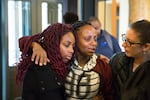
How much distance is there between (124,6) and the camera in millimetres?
4867

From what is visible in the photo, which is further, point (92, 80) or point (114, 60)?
point (114, 60)

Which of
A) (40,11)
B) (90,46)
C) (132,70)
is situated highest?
(40,11)

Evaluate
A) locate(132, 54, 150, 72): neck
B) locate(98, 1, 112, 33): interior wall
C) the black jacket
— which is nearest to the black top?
the black jacket

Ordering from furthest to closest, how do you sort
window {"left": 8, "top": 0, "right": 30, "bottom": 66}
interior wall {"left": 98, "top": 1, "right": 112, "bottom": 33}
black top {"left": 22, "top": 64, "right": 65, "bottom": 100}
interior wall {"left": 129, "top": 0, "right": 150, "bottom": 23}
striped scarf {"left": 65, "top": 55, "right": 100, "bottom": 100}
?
interior wall {"left": 98, "top": 1, "right": 112, "bottom": 33}
interior wall {"left": 129, "top": 0, "right": 150, "bottom": 23}
window {"left": 8, "top": 0, "right": 30, "bottom": 66}
striped scarf {"left": 65, "top": 55, "right": 100, "bottom": 100}
black top {"left": 22, "top": 64, "right": 65, "bottom": 100}

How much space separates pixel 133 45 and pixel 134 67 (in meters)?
0.13

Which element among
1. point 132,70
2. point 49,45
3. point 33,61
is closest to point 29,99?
point 33,61

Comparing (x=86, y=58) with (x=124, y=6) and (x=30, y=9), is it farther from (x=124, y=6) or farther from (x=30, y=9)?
(x=124, y=6)

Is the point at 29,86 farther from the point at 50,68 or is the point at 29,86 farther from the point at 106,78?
the point at 106,78

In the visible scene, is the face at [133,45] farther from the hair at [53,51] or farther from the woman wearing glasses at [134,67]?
the hair at [53,51]

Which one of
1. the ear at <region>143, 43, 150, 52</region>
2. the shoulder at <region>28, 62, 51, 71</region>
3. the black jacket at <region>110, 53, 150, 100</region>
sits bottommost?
the black jacket at <region>110, 53, 150, 100</region>

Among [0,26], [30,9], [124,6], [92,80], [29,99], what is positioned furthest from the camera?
[124,6]

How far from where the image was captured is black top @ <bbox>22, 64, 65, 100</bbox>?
1.46 m

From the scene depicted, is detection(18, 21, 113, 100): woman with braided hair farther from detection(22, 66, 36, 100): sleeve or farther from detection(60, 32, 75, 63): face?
detection(22, 66, 36, 100): sleeve

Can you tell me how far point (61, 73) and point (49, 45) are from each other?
0.16 m
